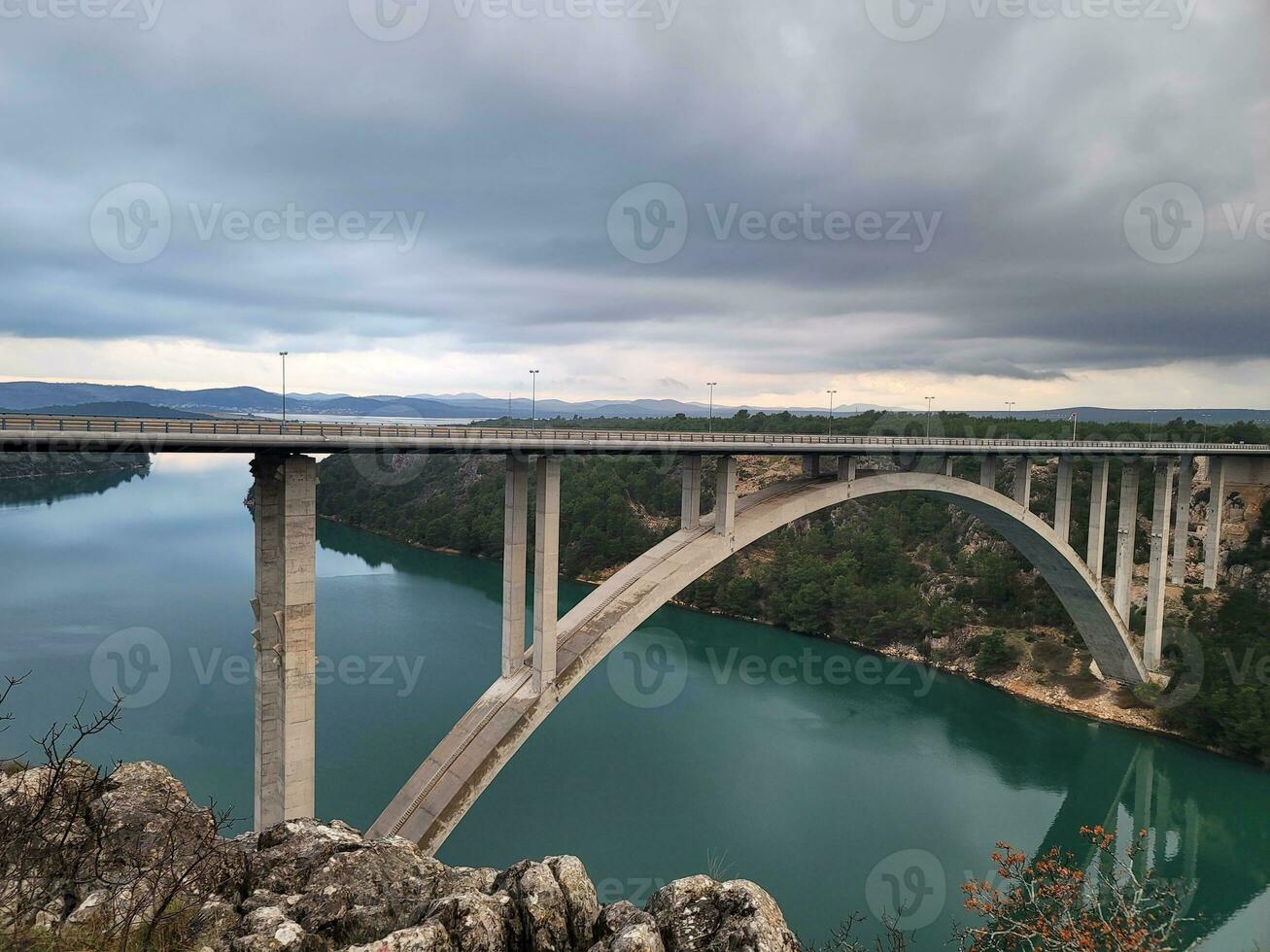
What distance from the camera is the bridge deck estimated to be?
1054 cm

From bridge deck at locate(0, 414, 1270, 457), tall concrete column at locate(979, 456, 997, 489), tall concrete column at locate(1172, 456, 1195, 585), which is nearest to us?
bridge deck at locate(0, 414, 1270, 457)

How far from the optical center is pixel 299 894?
700 cm

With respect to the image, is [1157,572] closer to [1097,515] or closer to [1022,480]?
[1097,515]

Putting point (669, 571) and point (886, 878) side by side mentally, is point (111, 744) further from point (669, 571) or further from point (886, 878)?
point (886, 878)

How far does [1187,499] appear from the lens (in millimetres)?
34250

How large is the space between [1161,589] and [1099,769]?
397 inches

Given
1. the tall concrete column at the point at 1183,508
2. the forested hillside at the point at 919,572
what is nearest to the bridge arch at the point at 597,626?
the forested hillside at the point at 919,572

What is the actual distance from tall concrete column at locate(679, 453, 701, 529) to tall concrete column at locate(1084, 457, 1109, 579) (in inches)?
768

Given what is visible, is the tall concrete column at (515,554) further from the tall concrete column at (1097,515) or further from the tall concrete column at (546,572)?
the tall concrete column at (1097,515)

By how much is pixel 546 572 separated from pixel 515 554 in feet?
2.63

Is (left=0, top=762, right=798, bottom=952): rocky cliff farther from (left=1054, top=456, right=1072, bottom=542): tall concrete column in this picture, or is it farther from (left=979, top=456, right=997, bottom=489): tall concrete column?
(left=1054, top=456, right=1072, bottom=542): tall concrete column

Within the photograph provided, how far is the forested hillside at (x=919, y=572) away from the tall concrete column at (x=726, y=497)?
66.3ft

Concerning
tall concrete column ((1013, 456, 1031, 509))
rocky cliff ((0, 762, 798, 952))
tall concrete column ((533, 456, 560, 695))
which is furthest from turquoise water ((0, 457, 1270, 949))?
rocky cliff ((0, 762, 798, 952))

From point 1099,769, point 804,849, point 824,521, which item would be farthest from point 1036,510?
point 804,849
